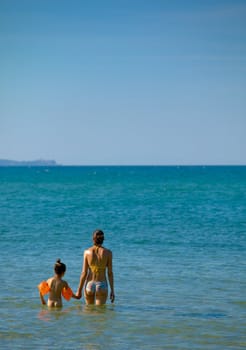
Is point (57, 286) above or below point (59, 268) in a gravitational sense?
below

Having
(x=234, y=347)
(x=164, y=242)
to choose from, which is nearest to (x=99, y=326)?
(x=234, y=347)

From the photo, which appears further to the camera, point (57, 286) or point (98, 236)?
point (57, 286)

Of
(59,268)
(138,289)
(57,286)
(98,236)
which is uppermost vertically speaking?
(98,236)

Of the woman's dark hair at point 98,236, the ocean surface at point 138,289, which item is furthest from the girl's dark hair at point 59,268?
the woman's dark hair at point 98,236

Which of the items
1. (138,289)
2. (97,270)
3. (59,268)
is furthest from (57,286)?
(138,289)

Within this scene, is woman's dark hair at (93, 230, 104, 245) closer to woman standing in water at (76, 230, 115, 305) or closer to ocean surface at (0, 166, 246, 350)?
woman standing in water at (76, 230, 115, 305)

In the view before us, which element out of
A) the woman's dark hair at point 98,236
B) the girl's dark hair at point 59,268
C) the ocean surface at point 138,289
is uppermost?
the woman's dark hair at point 98,236

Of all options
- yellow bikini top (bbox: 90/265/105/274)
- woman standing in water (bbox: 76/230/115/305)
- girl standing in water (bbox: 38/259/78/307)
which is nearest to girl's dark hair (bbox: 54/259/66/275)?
girl standing in water (bbox: 38/259/78/307)

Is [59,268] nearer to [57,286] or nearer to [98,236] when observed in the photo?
[57,286]

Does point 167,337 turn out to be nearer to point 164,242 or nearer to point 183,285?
point 183,285

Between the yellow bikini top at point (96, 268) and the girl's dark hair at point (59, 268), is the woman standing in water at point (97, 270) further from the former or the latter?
the girl's dark hair at point (59, 268)

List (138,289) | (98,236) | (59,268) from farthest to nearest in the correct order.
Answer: (138,289) < (59,268) < (98,236)

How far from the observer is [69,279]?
51.7 ft

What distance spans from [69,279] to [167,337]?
547 cm
